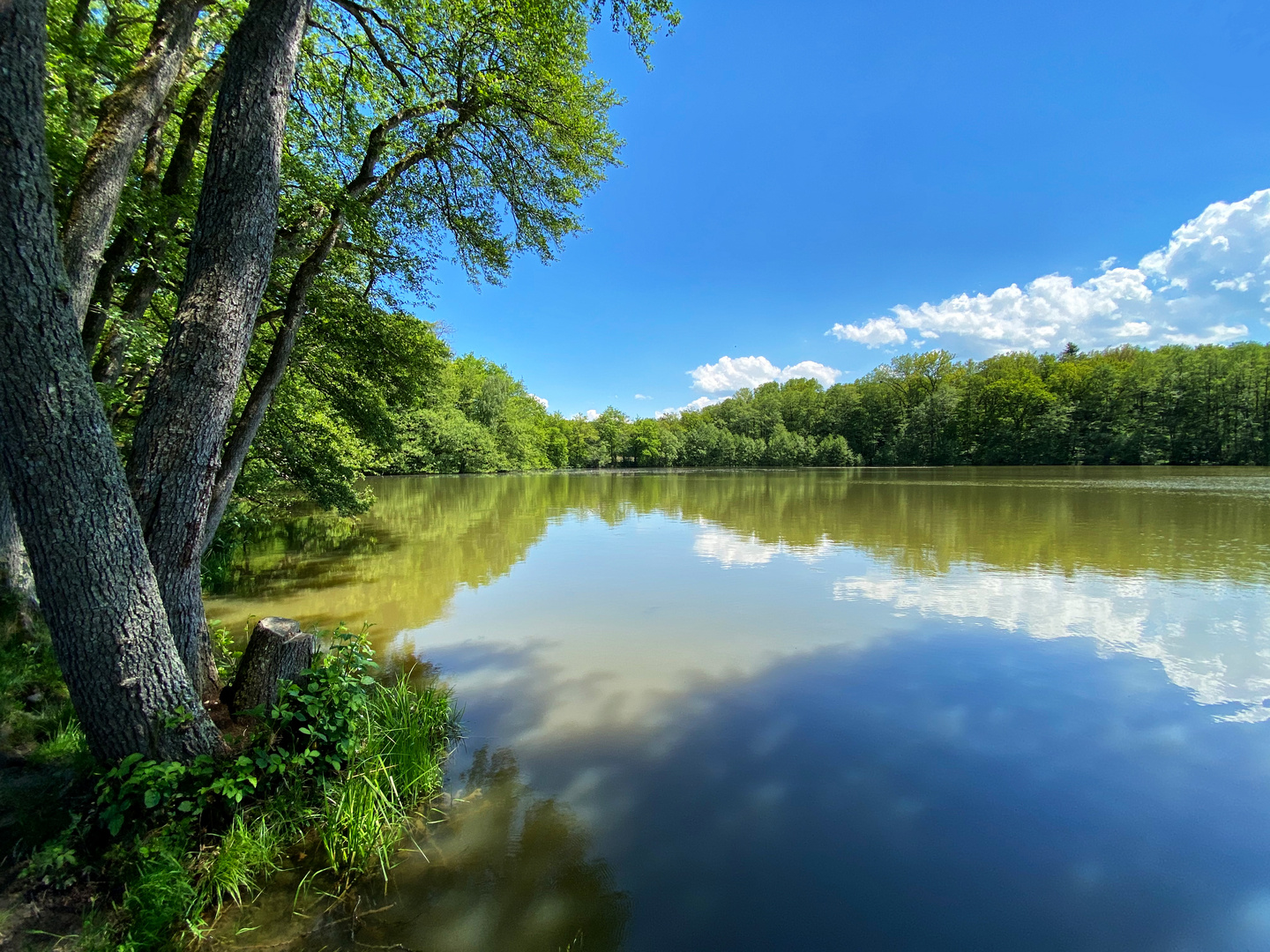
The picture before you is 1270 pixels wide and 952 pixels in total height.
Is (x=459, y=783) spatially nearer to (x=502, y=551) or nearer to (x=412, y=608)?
(x=412, y=608)

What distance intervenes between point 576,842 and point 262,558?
10792 mm

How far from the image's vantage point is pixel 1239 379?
48.8 metres

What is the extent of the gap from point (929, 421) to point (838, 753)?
73081mm

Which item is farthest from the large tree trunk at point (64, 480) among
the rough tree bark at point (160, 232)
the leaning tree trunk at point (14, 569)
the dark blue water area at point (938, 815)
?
the leaning tree trunk at point (14, 569)

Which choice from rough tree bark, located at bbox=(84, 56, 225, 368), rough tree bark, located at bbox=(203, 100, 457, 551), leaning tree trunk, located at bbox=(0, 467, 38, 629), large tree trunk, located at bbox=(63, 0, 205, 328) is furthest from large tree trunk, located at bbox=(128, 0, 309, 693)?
leaning tree trunk, located at bbox=(0, 467, 38, 629)

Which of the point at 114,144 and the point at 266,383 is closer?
the point at 114,144

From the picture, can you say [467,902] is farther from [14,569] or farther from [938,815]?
[14,569]

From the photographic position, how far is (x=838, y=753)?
3.97 m

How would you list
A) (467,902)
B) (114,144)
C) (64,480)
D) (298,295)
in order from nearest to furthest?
1. (64,480)
2. (467,902)
3. (114,144)
4. (298,295)

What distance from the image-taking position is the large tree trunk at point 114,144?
3.68 meters

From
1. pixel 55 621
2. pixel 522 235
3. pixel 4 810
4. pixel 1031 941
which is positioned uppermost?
pixel 522 235

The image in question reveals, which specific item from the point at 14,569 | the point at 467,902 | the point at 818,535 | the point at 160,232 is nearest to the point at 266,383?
the point at 160,232

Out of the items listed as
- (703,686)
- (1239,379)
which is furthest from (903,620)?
(1239,379)

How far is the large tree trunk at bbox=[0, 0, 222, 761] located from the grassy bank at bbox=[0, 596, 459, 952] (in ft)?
0.85
